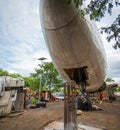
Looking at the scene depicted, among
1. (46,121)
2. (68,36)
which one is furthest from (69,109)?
(68,36)

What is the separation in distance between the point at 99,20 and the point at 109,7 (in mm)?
349

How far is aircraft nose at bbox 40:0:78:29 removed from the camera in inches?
123

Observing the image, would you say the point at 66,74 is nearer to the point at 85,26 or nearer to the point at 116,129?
the point at 85,26

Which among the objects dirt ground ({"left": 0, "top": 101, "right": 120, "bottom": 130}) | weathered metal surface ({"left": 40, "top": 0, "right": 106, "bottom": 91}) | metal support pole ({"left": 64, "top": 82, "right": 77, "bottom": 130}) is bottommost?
dirt ground ({"left": 0, "top": 101, "right": 120, "bottom": 130})

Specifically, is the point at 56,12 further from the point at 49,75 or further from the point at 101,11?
the point at 49,75

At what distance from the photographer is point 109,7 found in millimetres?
3395

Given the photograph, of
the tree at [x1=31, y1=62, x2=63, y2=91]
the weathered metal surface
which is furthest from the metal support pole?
the tree at [x1=31, y1=62, x2=63, y2=91]

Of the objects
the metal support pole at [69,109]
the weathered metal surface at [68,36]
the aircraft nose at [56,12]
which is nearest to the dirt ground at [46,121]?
the metal support pole at [69,109]

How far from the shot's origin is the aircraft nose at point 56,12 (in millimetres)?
3119

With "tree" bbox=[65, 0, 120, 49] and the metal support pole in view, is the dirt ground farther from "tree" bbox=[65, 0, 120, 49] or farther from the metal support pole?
"tree" bbox=[65, 0, 120, 49]

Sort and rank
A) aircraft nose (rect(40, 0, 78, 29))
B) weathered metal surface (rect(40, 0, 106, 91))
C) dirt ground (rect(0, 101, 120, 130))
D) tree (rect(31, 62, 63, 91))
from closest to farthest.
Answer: aircraft nose (rect(40, 0, 78, 29))
weathered metal surface (rect(40, 0, 106, 91))
dirt ground (rect(0, 101, 120, 130))
tree (rect(31, 62, 63, 91))

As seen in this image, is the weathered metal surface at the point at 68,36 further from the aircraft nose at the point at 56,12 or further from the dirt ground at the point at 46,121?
the dirt ground at the point at 46,121

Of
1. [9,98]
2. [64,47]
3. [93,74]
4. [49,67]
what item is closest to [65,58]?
[64,47]

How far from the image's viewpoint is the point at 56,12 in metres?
3.17
